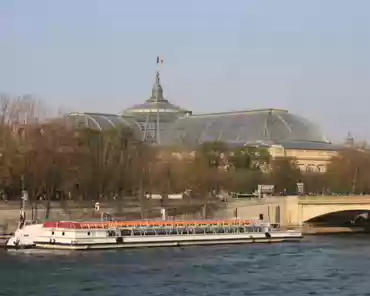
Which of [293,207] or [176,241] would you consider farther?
[293,207]

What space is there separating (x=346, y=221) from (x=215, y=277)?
37.7 m

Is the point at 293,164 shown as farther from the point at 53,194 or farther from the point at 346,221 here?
the point at 53,194

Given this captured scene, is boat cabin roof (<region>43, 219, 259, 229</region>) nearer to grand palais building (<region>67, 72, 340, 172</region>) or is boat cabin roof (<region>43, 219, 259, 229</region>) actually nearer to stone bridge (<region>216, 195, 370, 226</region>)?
stone bridge (<region>216, 195, 370, 226</region>)

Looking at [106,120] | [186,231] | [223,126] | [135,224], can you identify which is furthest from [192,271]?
[223,126]

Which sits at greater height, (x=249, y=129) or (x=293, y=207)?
(x=249, y=129)

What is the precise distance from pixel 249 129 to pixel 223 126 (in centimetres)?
474

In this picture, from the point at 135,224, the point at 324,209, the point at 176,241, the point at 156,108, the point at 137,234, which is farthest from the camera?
the point at 156,108

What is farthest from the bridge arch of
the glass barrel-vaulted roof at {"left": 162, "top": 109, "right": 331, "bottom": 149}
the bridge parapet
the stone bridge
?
the glass barrel-vaulted roof at {"left": 162, "top": 109, "right": 331, "bottom": 149}

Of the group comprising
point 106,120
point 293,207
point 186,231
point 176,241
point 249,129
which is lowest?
point 176,241

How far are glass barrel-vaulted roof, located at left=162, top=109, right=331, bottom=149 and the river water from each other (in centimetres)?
6330

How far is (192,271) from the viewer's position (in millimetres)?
43469

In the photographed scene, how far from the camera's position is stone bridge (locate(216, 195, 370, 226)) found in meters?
68.1

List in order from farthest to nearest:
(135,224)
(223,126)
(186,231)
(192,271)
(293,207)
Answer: (223,126)
(293,207)
(186,231)
(135,224)
(192,271)

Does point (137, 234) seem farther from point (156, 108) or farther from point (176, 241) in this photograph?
point (156, 108)
